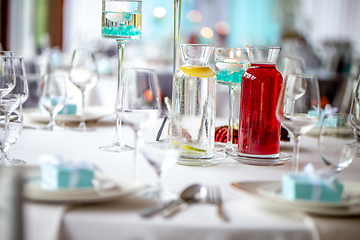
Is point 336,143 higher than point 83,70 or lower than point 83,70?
lower

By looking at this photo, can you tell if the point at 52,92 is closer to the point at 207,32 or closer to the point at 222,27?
the point at 207,32

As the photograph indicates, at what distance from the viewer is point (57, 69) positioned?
4.11m

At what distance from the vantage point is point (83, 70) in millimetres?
1470

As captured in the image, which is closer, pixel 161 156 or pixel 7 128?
pixel 161 156

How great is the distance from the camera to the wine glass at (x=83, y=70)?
4.79 ft

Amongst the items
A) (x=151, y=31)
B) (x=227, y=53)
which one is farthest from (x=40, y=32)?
(x=227, y=53)

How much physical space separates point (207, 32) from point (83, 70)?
286 inches

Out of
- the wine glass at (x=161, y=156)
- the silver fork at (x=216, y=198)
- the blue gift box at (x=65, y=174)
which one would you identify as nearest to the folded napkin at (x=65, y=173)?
the blue gift box at (x=65, y=174)

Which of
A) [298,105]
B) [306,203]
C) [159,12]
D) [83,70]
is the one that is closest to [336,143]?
[298,105]

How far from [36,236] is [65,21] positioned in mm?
6987

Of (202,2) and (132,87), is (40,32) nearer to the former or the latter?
(202,2)

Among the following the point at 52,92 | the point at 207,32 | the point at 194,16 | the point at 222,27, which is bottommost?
the point at 52,92


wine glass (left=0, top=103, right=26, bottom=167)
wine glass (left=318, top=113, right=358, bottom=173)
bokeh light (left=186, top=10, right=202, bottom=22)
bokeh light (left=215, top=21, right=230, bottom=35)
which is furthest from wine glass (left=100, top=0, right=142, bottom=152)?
bokeh light (left=215, top=21, right=230, bottom=35)

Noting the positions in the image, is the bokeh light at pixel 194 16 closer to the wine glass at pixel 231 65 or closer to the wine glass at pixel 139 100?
the wine glass at pixel 231 65
